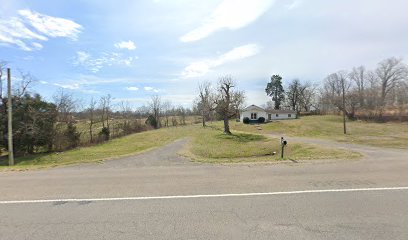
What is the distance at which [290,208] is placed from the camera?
5949 mm

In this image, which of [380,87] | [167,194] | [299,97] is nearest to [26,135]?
[167,194]

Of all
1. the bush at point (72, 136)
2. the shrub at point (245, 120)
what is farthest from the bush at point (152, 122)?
the bush at point (72, 136)

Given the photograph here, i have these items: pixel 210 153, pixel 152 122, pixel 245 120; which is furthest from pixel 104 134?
pixel 245 120

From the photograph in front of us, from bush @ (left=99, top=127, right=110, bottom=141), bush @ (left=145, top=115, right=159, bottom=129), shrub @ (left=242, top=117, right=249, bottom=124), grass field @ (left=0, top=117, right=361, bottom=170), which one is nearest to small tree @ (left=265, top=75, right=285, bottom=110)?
shrub @ (left=242, top=117, right=249, bottom=124)

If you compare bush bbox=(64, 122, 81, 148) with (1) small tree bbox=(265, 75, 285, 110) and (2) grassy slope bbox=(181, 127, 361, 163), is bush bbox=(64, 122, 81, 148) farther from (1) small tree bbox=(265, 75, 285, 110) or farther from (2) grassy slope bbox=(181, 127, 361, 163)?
(1) small tree bbox=(265, 75, 285, 110)

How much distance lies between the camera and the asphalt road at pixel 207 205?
4828mm

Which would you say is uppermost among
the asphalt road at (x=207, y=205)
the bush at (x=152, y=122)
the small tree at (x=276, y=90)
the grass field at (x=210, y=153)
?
the small tree at (x=276, y=90)

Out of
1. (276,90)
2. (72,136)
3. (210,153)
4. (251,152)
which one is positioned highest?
(276,90)

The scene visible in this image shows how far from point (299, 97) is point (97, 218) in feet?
290

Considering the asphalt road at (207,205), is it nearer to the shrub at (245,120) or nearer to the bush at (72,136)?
the bush at (72,136)

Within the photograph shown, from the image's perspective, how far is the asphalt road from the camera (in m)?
4.83

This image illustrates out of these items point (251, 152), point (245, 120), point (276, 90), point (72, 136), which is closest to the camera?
point (251, 152)

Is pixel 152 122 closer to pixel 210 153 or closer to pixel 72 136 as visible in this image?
pixel 72 136

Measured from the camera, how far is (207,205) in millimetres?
6234
